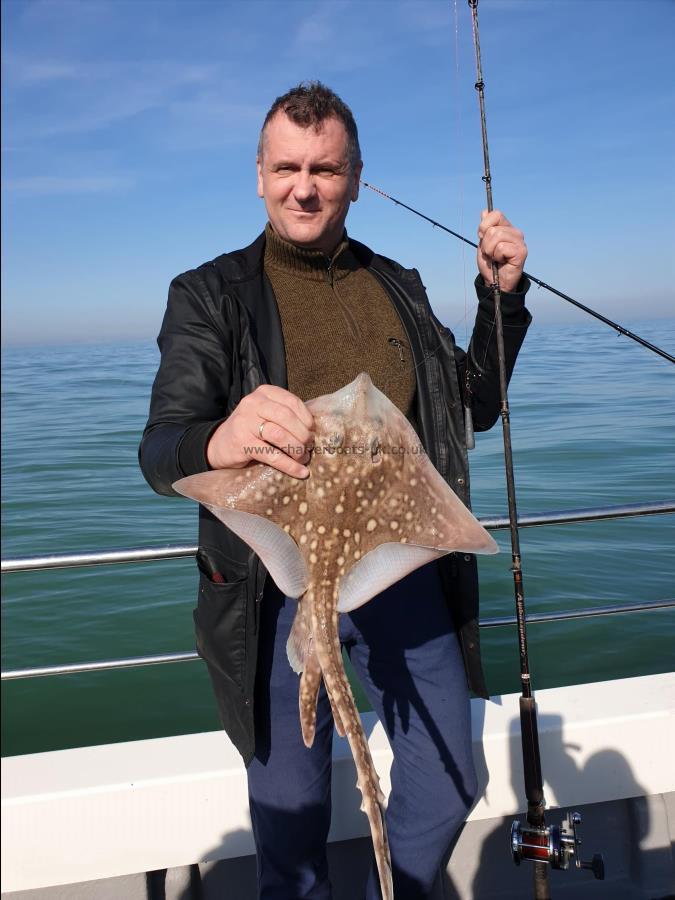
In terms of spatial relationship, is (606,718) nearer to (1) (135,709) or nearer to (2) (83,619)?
(1) (135,709)

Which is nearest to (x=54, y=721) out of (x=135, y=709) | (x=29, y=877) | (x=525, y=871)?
(x=135, y=709)

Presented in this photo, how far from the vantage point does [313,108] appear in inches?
73.4

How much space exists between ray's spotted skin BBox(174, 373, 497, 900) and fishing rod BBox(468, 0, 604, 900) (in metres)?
0.47

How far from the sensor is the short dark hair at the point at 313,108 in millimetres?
1861

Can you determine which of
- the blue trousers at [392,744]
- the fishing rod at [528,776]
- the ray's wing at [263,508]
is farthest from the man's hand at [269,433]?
the fishing rod at [528,776]

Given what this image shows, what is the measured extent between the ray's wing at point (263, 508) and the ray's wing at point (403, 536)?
13 centimetres

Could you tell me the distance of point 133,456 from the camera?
12.9 meters

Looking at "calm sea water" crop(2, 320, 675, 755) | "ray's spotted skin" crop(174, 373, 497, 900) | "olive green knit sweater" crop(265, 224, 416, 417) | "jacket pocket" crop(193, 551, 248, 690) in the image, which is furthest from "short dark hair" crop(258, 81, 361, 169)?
"calm sea water" crop(2, 320, 675, 755)

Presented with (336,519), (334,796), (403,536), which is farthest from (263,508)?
(334,796)

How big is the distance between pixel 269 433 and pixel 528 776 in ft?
4.38

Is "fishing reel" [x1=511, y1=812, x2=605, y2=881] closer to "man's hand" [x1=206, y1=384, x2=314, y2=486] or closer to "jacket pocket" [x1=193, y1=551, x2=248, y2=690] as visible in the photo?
"jacket pocket" [x1=193, y1=551, x2=248, y2=690]

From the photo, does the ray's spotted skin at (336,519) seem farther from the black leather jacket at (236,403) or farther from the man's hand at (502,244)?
the man's hand at (502,244)

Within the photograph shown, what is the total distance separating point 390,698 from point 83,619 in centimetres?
610

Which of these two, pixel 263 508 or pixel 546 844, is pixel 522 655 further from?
pixel 263 508
